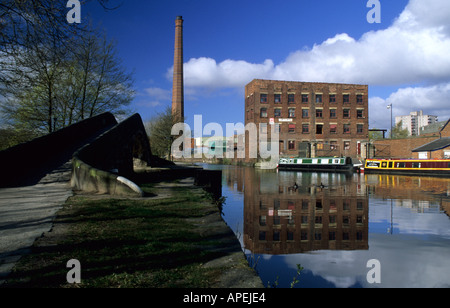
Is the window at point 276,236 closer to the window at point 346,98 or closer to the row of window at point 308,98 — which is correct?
the row of window at point 308,98

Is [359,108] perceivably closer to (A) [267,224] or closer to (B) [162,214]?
(A) [267,224]

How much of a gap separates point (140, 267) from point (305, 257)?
3530 mm

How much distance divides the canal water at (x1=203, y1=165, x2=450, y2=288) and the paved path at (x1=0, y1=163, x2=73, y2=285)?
3.05 metres

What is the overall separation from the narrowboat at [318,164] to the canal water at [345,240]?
59.7 ft

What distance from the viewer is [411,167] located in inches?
1054

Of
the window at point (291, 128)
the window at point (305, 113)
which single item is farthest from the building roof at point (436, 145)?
the window at point (291, 128)

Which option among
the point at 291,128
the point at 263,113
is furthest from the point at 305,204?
the point at 291,128

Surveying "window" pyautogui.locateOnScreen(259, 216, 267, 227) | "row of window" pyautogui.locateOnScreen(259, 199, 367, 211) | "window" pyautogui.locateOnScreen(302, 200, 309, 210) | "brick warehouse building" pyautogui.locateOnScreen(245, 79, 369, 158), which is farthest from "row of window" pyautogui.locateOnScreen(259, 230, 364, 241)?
"brick warehouse building" pyautogui.locateOnScreen(245, 79, 369, 158)

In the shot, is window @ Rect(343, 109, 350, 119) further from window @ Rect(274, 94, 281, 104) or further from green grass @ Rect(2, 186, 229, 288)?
green grass @ Rect(2, 186, 229, 288)

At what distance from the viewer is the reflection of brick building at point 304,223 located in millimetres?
6383

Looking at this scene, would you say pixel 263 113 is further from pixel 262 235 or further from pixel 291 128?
pixel 262 235

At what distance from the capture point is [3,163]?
8.46 metres
